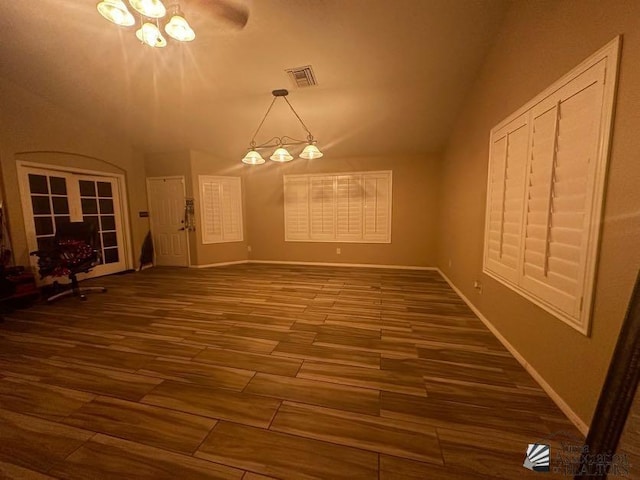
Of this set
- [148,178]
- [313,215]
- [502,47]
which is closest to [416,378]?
[502,47]

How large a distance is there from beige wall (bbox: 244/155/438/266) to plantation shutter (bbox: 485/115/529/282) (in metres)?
2.40

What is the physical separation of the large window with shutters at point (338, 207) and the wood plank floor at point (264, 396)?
8.41 ft

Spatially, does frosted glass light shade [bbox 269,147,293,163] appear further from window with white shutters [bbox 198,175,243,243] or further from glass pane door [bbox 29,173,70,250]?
glass pane door [bbox 29,173,70,250]

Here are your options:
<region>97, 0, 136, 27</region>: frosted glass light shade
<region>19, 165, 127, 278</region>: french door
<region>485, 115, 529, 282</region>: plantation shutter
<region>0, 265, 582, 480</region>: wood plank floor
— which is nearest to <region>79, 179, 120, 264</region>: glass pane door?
<region>19, 165, 127, 278</region>: french door

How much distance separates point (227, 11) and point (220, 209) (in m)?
3.81

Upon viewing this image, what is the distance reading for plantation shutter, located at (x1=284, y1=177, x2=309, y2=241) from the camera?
546 centimetres

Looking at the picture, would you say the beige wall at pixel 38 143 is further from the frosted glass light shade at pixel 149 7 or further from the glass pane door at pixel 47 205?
the frosted glass light shade at pixel 149 7

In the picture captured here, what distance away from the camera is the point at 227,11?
221cm

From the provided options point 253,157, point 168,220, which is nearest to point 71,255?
point 168,220

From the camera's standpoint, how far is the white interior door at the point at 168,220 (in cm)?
524

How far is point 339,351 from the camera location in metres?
2.10

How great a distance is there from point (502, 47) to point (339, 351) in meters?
3.20

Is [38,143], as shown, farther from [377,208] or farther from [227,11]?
[377,208]

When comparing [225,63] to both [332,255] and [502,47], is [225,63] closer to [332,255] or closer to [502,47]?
[502,47]
